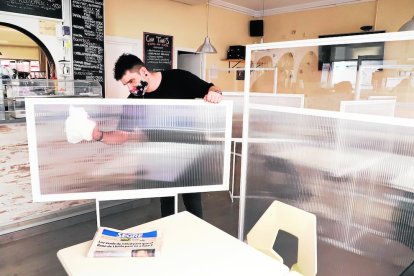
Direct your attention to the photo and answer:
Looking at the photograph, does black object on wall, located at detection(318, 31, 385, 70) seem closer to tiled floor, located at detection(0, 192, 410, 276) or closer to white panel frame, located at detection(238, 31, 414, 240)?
tiled floor, located at detection(0, 192, 410, 276)

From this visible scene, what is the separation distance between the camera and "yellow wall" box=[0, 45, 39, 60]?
5414 millimetres

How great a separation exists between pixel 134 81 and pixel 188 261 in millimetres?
1098

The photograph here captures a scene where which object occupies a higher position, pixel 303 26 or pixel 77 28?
pixel 303 26

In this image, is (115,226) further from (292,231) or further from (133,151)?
(292,231)

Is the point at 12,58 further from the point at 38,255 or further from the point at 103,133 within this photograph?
the point at 103,133

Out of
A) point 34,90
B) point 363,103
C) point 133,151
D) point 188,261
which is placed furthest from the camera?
point 34,90

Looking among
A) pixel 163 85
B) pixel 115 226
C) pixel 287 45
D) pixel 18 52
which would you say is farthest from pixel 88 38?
pixel 287 45

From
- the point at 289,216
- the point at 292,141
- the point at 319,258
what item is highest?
the point at 292,141

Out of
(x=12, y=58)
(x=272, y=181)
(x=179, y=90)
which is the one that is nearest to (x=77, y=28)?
(x=12, y=58)

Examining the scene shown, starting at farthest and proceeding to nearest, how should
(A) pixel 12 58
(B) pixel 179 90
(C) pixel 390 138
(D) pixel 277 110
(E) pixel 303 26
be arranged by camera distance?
(E) pixel 303 26 < (A) pixel 12 58 < (B) pixel 179 90 < (D) pixel 277 110 < (C) pixel 390 138

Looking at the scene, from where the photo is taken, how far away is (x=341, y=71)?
5.83 meters

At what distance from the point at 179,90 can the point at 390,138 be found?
1.17 m

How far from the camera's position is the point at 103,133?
1.58 metres

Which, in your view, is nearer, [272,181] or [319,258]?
[319,258]
